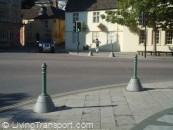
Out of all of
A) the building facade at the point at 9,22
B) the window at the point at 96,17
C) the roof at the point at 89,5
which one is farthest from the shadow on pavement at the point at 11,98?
the building facade at the point at 9,22

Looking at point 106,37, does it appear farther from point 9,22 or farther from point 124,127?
point 124,127

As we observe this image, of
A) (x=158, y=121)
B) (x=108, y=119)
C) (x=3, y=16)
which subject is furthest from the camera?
(x=3, y=16)

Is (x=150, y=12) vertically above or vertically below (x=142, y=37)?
above

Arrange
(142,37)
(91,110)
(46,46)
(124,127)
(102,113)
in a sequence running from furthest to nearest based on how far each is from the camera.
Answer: (142,37) < (46,46) < (91,110) < (102,113) < (124,127)

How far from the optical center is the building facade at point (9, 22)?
58.8 meters

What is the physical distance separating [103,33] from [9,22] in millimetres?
20526

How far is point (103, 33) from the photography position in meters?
48.8

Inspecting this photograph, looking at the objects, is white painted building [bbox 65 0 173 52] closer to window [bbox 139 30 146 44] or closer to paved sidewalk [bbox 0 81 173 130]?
window [bbox 139 30 146 44]

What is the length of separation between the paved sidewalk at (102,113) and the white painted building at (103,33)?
33504 millimetres

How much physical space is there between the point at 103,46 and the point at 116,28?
3261 millimetres

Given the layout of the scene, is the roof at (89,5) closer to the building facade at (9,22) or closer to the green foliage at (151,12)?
the green foliage at (151,12)

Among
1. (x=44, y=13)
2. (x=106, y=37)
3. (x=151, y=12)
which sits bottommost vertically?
(x=106, y=37)

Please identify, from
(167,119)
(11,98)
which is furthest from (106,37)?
(167,119)

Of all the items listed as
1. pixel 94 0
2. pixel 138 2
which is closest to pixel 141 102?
pixel 138 2
